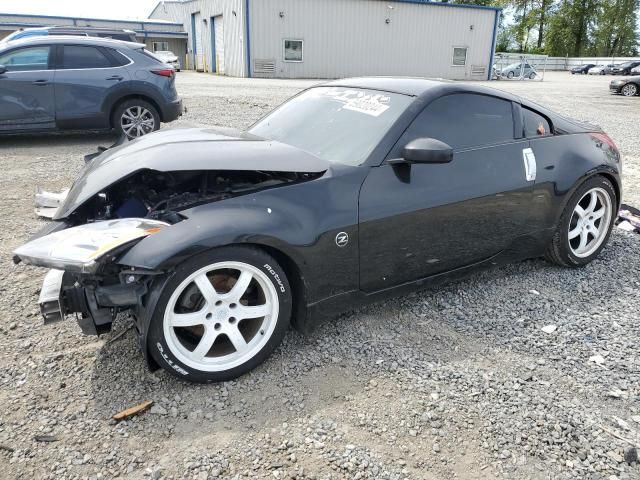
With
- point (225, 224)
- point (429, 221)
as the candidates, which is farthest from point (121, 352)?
point (429, 221)

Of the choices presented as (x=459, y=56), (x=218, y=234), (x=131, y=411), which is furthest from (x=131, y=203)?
(x=459, y=56)

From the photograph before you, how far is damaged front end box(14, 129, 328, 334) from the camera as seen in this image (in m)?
2.38

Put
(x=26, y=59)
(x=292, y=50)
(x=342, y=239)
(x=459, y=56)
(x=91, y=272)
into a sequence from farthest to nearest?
(x=459, y=56) → (x=292, y=50) → (x=26, y=59) → (x=342, y=239) → (x=91, y=272)

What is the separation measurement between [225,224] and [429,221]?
127 centimetres

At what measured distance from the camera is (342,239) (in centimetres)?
280

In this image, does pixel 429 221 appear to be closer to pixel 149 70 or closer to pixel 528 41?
pixel 149 70

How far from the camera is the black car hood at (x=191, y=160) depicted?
8.87ft

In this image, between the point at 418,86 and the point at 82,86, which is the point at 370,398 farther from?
the point at 82,86

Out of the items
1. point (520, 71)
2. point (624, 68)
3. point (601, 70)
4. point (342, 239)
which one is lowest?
point (342, 239)

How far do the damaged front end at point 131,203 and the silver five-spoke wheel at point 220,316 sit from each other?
189mm

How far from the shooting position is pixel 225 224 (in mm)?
2479

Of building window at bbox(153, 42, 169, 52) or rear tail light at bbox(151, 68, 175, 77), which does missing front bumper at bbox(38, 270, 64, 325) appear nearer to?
rear tail light at bbox(151, 68, 175, 77)

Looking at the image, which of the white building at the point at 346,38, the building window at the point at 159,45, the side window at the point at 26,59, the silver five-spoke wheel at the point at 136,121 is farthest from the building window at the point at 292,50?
the side window at the point at 26,59

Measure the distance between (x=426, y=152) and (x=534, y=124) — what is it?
1.36m
